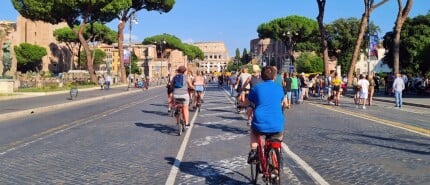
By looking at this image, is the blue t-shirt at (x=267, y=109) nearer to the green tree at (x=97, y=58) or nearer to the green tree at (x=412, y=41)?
the green tree at (x=412, y=41)

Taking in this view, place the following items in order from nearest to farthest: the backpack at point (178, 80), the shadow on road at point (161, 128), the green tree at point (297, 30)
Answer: the backpack at point (178, 80)
the shadow on road at point (161, 128)
the green tree at point (297, 30)

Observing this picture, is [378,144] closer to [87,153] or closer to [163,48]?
[87,153]

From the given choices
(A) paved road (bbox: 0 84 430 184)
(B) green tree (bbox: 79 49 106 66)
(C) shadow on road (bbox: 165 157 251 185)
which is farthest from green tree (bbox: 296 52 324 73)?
(C) shadow on road (bbox: 165 157 251 185)

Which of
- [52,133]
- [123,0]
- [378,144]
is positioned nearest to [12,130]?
[52,133]

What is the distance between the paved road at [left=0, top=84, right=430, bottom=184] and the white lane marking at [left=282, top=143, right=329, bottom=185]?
0.01 meters

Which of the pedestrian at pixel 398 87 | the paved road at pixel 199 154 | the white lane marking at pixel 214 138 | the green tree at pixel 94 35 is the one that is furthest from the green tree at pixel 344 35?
the white lane marking at pixel 214 138

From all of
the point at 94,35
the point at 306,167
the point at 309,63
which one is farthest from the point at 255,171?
the point at 309,63

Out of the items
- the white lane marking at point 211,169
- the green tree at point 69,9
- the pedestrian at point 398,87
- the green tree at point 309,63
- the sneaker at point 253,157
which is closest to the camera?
the sneaker at point 253,157

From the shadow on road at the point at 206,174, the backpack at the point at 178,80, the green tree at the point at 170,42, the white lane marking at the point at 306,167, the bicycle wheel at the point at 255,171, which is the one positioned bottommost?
the shadow on road at the point at 206,174

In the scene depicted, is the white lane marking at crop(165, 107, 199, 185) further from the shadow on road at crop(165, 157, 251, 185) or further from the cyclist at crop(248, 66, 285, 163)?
the cyclist at crop(248, 66, 285, 163)

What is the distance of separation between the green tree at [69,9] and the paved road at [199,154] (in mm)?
40531

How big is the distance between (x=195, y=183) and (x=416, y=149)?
5.14 meters

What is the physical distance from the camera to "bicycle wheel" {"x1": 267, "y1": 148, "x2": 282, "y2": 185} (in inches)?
250

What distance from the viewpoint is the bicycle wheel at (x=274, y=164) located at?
6.36 meters
